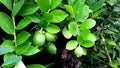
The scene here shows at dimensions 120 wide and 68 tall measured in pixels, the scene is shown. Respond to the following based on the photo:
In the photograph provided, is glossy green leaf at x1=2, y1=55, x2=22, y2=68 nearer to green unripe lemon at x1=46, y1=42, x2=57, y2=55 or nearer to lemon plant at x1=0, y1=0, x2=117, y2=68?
lemon plant at x1=0, y1=0, x2=117, y2=68

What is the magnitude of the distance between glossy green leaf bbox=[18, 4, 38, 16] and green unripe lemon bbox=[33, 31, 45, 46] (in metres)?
0.07

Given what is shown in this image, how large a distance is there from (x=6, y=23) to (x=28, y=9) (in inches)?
3.2

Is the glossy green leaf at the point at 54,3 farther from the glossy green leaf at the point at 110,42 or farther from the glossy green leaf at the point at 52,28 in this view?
the glossy green leaf at the point at 110,42

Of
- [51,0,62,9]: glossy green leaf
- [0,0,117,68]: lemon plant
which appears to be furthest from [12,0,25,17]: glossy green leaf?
[51,0,62,9]: glossy green leaf

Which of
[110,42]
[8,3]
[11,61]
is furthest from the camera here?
[110,42]

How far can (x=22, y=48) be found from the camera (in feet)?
2.53

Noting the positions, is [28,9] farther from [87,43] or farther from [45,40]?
[87,43]

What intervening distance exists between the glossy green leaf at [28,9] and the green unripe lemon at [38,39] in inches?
2.7

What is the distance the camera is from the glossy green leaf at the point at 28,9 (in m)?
0.81

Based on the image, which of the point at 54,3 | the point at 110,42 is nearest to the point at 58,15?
the point at 54,3

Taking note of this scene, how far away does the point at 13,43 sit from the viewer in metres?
0.80

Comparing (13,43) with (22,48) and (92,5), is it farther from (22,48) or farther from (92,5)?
(92,5)

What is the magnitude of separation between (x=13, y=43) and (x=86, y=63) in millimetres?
622

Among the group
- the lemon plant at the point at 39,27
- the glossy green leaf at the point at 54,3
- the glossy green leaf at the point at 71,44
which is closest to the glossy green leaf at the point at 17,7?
the lemon plant at the point at 39,27
